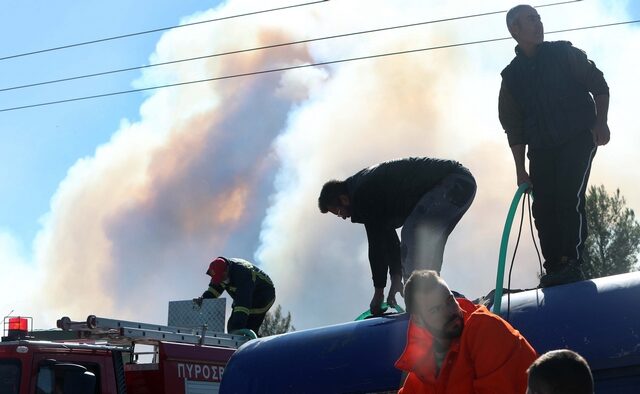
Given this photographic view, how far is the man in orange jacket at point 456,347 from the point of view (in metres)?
3.62

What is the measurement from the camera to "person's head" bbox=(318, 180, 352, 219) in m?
6.41

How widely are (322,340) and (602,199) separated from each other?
112 feet

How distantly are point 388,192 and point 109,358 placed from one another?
3.23 meters

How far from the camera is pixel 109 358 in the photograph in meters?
8.34

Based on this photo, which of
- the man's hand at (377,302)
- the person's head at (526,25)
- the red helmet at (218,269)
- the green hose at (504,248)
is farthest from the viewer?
the red helmet at (218,269)

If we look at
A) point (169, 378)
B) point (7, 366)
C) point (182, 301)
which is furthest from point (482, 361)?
point (182, 301)

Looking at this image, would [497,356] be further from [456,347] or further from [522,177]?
[522,177]

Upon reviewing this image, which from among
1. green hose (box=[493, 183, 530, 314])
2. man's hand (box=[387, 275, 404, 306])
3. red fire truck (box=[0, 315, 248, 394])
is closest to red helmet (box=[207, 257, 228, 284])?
red fire truck (box=[0, 315, 248, 394])

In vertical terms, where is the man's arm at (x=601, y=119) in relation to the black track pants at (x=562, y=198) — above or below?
above

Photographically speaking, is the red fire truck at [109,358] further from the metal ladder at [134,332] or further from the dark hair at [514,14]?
the dark hair at [514,14]

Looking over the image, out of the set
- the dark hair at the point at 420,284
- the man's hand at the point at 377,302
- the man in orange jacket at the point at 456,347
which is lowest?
the man in orange jacket at the point at 456,347

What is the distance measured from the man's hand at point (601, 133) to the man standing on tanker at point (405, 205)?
41.3 inches

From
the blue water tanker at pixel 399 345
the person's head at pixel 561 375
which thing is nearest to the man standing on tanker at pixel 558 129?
the blue water tanker at pixel 399 345

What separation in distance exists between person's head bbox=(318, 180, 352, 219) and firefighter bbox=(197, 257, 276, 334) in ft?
13.0
